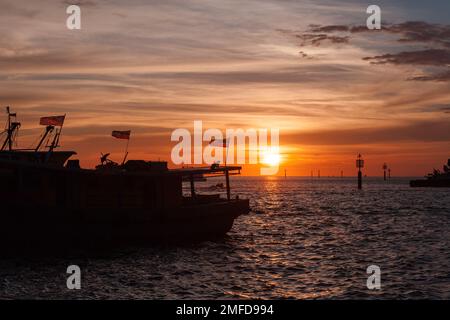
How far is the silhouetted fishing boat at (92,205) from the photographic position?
93.5 ft

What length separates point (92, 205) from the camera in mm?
31562

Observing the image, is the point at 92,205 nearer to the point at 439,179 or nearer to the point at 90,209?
the point at 90,209

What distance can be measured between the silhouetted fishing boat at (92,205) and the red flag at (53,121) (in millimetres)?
2286

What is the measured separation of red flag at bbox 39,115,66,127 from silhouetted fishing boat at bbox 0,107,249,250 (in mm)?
2286

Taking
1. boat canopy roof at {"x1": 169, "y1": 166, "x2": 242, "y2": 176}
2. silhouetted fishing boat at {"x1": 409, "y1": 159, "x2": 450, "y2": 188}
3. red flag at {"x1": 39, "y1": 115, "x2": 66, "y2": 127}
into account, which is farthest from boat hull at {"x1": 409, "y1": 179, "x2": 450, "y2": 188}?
red flag at {"x1": 39, "y1": 115, "x2": 66, "y2": 127}

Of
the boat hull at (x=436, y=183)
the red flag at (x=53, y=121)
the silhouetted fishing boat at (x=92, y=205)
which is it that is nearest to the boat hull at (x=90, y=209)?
the silhouetted fishing boat at (x=92, y=205)

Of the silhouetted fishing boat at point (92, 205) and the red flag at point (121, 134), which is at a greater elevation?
the red flag at point (121, 134)

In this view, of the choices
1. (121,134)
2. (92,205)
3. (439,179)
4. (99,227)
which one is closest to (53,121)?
(92,205)

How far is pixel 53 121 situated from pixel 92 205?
522 cm

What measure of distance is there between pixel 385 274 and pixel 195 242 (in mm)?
13325

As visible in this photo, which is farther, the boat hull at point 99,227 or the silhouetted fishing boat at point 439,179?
the silhouetted fishing boat at point 439,179

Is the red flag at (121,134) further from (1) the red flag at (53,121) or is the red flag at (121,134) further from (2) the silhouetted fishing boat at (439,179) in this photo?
(2) the silhouetted fishing boat at (439,179)

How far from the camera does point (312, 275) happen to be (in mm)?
26000
